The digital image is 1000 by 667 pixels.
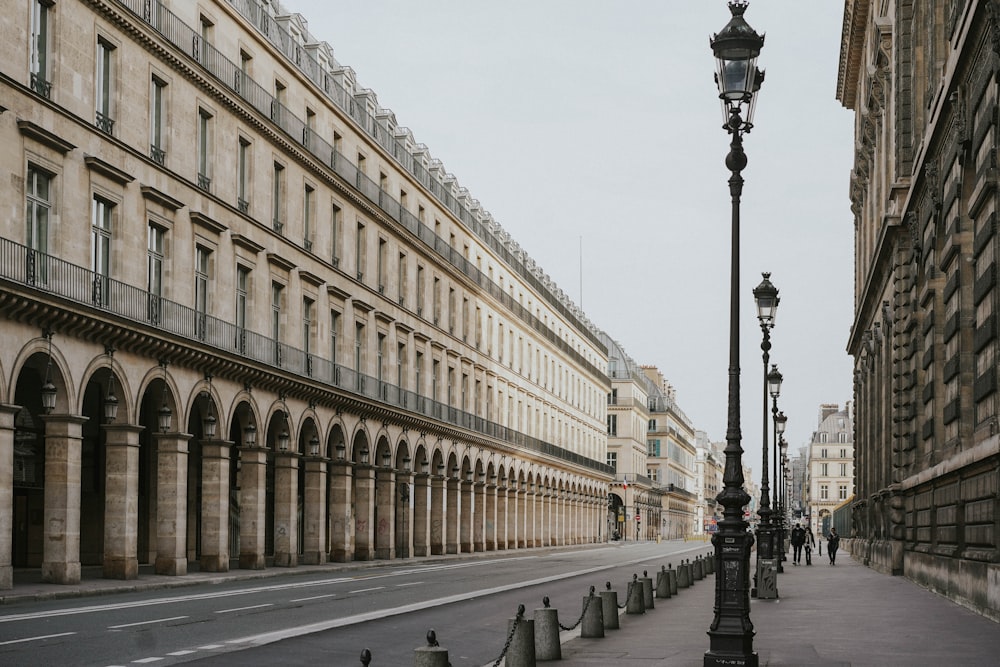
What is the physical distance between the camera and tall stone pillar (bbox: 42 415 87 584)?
2966 cm

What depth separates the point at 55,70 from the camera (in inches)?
1219

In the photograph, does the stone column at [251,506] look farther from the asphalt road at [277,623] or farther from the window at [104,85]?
the window at [104,85]

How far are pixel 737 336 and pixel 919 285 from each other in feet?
73.4

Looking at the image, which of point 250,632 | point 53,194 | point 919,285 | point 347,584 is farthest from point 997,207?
point 53,194

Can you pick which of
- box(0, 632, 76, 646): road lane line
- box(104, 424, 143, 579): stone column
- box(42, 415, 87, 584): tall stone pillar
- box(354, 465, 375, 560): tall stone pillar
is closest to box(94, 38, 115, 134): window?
box(104, 424, 143, 579): stone column

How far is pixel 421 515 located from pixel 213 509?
23.1 meters

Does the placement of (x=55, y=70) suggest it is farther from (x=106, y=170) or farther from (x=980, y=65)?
(x=980, y=65)

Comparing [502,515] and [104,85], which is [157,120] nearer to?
[104,85]

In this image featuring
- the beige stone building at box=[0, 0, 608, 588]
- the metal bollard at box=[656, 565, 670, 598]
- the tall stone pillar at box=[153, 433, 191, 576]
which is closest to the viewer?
the metal bollard at box=[656, 565, 670, 598]

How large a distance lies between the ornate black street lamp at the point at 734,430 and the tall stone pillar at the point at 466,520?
2128 inches

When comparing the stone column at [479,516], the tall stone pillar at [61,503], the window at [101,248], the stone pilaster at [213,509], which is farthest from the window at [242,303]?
the stone column at [479,516]

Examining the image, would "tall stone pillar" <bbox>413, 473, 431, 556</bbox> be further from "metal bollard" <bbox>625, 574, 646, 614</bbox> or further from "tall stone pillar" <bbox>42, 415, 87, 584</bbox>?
"metal bollard" <bbox>625, 574, 646, 614</bbox>

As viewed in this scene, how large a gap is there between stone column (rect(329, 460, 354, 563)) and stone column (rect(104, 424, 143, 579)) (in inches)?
649

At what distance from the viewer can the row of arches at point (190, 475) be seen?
99.1 ft
